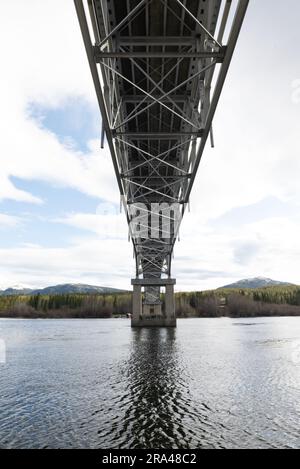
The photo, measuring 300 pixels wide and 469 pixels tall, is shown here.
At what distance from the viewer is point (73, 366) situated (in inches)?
711

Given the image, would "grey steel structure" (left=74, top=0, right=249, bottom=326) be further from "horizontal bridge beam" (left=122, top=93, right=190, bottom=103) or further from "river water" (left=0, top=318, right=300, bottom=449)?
"river water" (left=0, top=318, right=300, bottom=449)

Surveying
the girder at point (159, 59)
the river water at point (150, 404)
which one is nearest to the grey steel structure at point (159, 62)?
the girder at point (159, 59)

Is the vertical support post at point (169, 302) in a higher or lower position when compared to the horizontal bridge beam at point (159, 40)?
lower

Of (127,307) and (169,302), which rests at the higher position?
(127,307)

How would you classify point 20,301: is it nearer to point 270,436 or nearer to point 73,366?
point 73,366

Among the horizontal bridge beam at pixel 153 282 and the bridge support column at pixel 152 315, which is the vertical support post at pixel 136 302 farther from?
the horizontal bridge beam at pixel 153 282

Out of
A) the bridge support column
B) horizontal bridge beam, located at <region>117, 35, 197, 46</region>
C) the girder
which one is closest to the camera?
the girder

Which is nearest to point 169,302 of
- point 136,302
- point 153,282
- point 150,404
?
point 153,282

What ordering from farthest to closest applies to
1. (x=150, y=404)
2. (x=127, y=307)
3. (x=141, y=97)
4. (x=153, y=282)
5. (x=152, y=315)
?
(x=127, y=307)
(x=152, y=315)
(x=153, y=282)
(x=141, y=97)
(x=150, y=404)

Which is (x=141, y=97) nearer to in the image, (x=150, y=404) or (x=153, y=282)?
(x=150, y=404)

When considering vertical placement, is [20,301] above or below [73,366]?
above

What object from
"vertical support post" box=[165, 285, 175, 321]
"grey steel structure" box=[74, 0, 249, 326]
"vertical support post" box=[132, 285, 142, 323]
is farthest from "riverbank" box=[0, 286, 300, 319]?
"grey steel structure" box=[74, 0, 249, 326]
